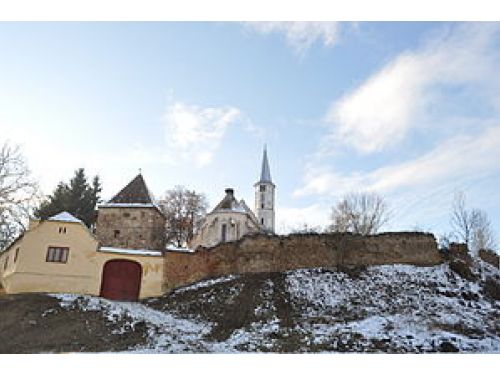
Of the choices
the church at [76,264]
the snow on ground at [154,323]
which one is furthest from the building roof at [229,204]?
the snow on ground at [154,323]

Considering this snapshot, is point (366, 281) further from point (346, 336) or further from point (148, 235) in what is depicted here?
point (148, 235)

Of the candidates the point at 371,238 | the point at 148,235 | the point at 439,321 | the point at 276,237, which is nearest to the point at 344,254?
the point at 371,238

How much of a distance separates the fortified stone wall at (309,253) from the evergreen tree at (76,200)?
12.7 meters

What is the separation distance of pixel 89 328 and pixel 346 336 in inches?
316

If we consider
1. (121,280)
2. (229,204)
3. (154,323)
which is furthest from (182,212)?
(154,323)

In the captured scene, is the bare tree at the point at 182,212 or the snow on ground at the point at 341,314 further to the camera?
the bare tree at the point at 182,212

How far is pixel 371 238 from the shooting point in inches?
781

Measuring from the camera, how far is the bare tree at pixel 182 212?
33.4 m

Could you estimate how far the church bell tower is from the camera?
4659 centimetres

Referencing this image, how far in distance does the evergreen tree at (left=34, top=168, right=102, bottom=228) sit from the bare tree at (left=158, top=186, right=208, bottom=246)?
500 centimetres

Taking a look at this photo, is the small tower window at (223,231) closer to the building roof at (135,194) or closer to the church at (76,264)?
the building roof at (135,194)

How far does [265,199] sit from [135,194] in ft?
70.1

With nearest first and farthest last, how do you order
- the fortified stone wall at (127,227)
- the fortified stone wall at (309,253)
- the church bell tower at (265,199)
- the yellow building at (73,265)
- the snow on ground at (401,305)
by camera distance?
the snow on ground at (401,305) → the yellow building at (73,265) → the fortified stone wall at (309,253) → the fortified stone wall at (127,227) → the church bell tower at (265,199)

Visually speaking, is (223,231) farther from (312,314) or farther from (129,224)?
(312,314)
